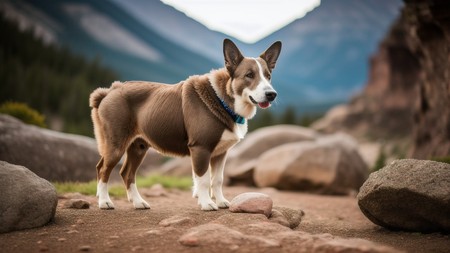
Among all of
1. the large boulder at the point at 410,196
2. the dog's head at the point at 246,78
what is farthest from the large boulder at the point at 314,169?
the dog's head at the point at 246,78

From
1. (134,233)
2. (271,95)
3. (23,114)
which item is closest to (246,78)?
(271,95)

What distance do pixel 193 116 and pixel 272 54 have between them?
171cm

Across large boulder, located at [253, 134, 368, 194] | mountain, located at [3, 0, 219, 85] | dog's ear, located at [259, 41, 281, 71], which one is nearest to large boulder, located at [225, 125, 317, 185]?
large boulder, located at [253, 134, 368, 194]

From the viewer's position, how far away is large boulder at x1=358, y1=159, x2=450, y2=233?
5.76 meters

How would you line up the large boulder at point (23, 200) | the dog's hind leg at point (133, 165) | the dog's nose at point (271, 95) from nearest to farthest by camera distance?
the large boulder at point (23, 200) → the dog's nose at point (271, 95) → the dog's hind leg at point (133, 165)

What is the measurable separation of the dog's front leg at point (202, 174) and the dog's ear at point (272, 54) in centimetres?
184

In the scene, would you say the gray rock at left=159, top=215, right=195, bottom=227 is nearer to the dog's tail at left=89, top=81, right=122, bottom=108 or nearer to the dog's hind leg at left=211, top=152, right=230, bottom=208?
the dog's hind leg at left=211, top=152, right=230, bottom=208

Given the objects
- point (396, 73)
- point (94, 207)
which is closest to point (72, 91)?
point (396, 73)

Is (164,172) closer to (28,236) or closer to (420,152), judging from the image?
(420,152)

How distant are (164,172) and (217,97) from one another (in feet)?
36.1

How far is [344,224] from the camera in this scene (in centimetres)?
743

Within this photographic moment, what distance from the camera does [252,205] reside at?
6195mm

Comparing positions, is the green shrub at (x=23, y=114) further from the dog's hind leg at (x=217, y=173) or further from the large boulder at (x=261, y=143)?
the dog's hind leg at (x=217, y=173)

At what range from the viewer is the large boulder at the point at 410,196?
5.76 m
